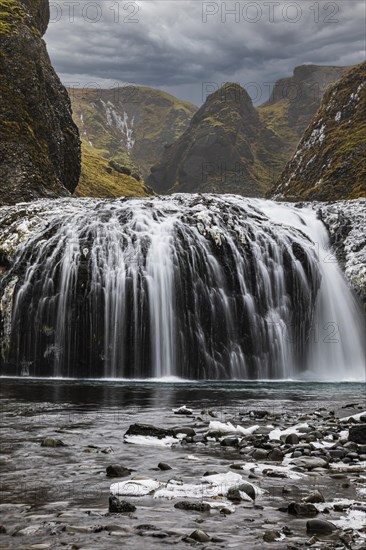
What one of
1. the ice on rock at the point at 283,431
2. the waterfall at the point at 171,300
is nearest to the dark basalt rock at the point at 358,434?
the ice on rock at the point at 283,431

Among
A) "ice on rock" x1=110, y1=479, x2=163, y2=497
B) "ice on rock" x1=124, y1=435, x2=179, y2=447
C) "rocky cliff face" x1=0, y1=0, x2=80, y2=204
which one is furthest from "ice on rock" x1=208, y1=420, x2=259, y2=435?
"rocky cliff face" x1=0, y1=0, x2=80, y2=204

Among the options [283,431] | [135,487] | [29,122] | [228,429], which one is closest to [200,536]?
[135,487]

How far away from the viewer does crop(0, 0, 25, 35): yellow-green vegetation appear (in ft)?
185

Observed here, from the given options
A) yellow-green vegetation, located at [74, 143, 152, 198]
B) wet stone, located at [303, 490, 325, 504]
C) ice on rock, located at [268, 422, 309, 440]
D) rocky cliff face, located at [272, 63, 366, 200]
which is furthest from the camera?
yellow-green vegetation, located at [74, 143, 152, 198]

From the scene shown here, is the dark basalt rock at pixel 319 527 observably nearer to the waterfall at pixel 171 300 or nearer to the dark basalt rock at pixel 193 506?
the dark basalt rock at pixel 193 506

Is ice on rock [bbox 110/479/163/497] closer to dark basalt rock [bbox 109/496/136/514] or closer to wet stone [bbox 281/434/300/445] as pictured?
dark basalt rock [bbox 109/496/136/514]

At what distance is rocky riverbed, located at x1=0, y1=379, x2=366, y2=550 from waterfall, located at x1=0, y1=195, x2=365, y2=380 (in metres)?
13.7

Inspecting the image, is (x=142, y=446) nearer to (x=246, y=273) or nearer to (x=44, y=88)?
(x=246, y=273)

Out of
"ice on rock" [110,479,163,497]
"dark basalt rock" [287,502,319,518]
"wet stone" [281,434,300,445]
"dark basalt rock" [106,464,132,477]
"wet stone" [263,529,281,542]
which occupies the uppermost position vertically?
"wet stone" [281,434,300,445]

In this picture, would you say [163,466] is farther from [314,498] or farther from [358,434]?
[358,434]

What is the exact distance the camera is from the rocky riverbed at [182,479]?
20.5 ft

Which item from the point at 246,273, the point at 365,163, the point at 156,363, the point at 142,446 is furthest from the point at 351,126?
the point at 142,446

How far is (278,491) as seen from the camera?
7914 millimetres

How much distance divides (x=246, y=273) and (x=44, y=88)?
35424mm
